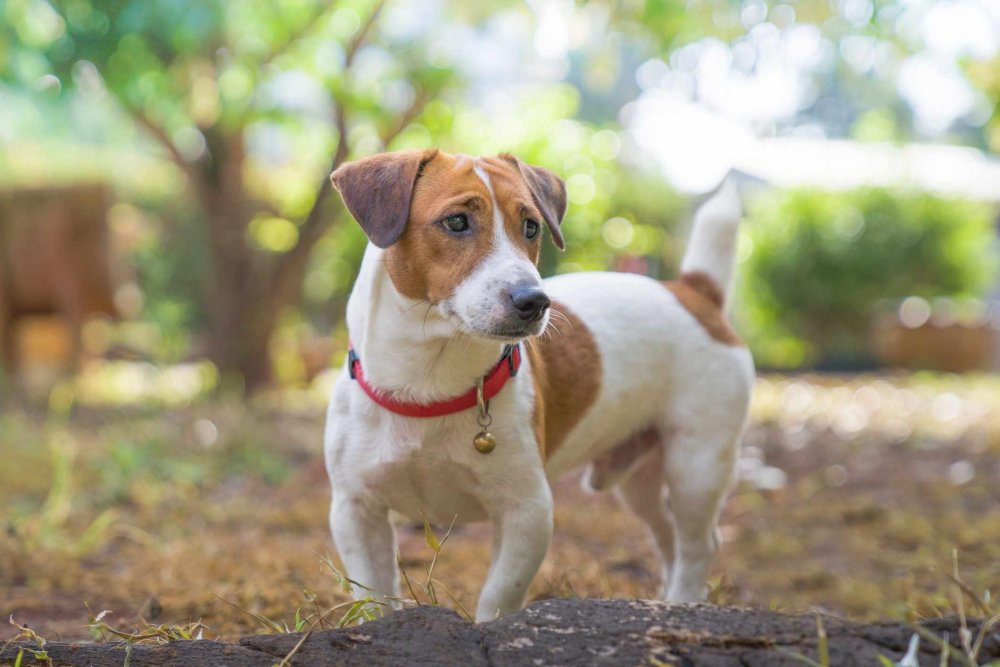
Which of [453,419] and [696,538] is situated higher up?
[453,419]

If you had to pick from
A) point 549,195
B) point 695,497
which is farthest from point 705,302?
point 549,195

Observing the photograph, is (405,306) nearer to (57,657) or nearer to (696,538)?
(57,657)

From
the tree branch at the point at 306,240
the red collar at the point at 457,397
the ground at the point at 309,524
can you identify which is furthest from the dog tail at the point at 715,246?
the tree branch at the point at 306,240

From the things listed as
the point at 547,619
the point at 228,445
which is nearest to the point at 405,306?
the point at 547,619

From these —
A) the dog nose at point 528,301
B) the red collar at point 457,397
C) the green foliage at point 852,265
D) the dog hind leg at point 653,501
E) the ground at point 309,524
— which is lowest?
the green foliage at point 852,265

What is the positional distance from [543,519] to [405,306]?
0.67 meters

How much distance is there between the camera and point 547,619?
75.9 inches

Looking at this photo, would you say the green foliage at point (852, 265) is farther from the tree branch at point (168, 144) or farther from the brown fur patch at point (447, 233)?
the brown fur patch at point (447, 233)

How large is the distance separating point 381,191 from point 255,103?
6.04 meters

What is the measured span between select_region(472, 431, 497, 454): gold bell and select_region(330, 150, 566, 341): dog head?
32 cm

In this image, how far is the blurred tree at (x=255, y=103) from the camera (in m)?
7.60

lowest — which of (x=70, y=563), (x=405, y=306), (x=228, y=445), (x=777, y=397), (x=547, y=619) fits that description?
(x=777, y=397)

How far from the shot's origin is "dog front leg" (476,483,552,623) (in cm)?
267

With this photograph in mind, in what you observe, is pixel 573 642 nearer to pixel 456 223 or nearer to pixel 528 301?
pixel 528 301
